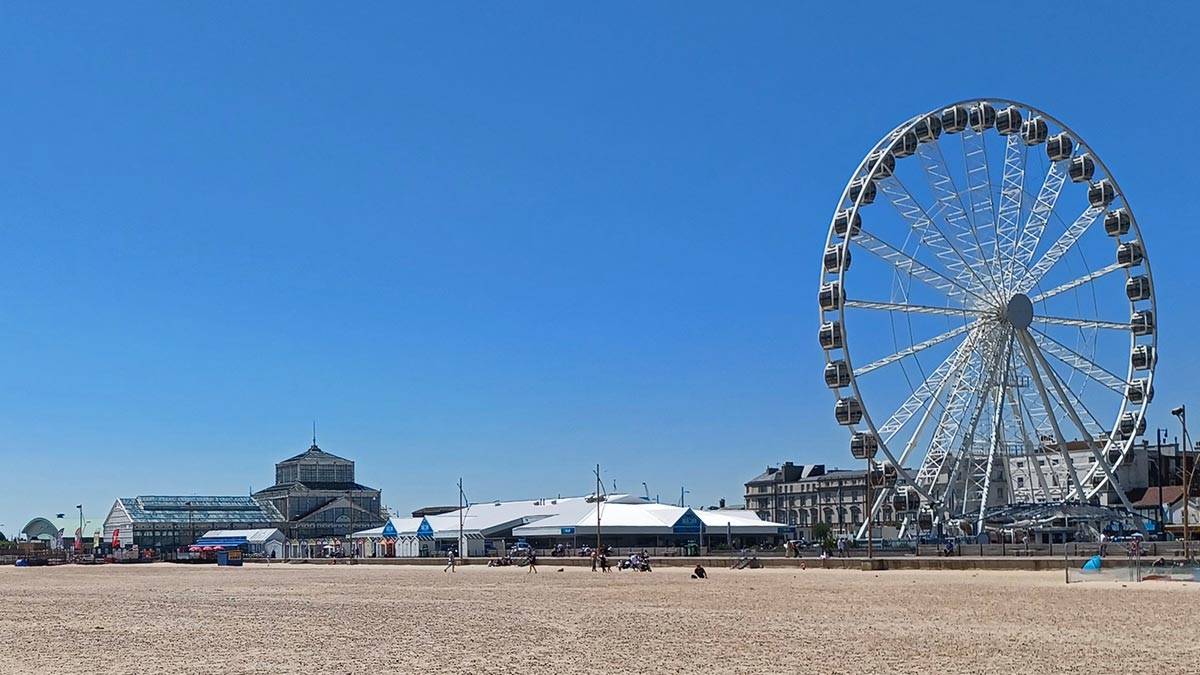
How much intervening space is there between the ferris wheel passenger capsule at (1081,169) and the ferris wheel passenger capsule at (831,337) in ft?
42.8

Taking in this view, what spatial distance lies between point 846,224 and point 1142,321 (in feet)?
54.0

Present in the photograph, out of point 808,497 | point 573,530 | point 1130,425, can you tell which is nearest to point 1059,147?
point 1130,425

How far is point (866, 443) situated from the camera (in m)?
56.9

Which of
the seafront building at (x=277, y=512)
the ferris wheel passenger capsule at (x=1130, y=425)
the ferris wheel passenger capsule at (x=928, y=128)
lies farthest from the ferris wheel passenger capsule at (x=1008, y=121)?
the seafront building at (x=277, y=512)

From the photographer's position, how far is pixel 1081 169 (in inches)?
2352

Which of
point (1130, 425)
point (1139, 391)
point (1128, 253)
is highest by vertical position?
point (1128, 253)

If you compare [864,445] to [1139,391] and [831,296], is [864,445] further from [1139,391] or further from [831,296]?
[1139,391]

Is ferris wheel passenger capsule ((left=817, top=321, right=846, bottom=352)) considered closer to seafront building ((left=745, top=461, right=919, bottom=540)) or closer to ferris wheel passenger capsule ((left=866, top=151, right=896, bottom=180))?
ferris wheel passenger capsule ((left=866, top=151, right=896, bottom=180))

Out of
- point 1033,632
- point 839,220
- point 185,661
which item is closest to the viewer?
point 185,661

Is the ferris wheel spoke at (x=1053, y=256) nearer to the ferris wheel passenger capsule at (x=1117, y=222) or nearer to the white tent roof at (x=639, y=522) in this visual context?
the ferris wheel passenger capsule at (x=1117, y=222)

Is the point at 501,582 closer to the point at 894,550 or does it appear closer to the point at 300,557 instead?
the point at 894,550

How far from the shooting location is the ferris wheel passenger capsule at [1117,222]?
200ft

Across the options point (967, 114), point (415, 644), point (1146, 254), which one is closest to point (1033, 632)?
point (415, 644)

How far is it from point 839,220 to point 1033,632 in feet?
115
